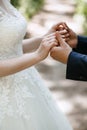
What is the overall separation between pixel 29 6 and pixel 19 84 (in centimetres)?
796

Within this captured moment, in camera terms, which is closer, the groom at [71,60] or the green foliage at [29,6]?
the groom at [71,60]

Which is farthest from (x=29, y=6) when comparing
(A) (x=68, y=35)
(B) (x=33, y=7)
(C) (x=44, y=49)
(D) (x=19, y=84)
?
(C) (x=44, y=49)

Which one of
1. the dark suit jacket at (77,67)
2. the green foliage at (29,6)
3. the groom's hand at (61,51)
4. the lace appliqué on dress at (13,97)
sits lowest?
the green foliage at (29,6)

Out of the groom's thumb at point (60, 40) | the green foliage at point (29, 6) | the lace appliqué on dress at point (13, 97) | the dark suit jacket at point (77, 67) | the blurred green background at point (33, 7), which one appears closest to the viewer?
the dark suit jacket at point (77, 67)

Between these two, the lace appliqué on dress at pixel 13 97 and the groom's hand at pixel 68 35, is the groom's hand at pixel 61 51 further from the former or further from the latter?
the lace appliqué on dress at pixel 13 97

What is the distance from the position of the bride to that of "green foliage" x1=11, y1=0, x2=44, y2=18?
6055 millimetres

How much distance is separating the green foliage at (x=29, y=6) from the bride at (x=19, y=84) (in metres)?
6.05

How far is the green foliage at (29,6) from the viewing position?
9.54 metres

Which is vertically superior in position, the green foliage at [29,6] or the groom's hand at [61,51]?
the groom's hand at [61,51]

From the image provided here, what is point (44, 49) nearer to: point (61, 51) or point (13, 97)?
point (61, 51)

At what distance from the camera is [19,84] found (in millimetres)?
3021

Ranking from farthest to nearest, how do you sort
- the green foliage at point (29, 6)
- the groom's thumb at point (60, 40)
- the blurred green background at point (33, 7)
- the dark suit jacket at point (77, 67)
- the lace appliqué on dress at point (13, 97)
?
the green foliage at point (29, 6), the blurred green background at point (33, 7), the lace appliqué on dress at point (13, 97), the groom's thumb at point (60, 40), the dark suit jacket at point (77, 67)

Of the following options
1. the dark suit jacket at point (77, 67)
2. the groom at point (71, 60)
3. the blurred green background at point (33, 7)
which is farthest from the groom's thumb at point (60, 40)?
the blurred green background at point (33, 7)

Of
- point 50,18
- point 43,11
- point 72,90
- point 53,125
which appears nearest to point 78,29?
point 50,18
